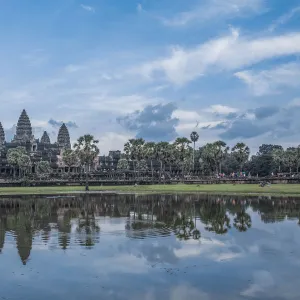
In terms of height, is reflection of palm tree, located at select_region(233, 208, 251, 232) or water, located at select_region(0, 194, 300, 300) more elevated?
reflection of palm tree, located at select_region(233, 208, 251, 232)

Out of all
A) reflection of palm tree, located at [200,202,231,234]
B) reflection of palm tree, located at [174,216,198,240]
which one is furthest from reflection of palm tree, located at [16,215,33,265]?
reflection of palm tree, located at [200,202,231,234]

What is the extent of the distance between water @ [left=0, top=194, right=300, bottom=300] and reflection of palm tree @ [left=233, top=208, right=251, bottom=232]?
0.31 feet

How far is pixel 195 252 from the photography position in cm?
2353

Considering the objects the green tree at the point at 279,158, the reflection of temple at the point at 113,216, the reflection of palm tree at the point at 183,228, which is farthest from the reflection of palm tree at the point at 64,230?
the green tree at the point at 279,158

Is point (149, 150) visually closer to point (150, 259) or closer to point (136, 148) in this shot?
point (136, 148)

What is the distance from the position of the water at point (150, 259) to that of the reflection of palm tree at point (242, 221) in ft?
0.31

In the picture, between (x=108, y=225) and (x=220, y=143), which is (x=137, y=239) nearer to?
(x=108, y=225)

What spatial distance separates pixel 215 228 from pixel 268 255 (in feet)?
32.2

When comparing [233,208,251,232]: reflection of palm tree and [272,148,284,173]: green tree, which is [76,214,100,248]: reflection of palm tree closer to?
[233,208,251,232]: reflection of palm tree

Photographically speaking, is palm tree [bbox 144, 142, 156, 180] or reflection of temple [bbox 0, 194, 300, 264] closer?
reflection of temple [bbox 0, 194, 300, 264]

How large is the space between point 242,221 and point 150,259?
56.3ft

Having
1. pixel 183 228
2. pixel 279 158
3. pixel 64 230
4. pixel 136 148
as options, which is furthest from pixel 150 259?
pixel 279 158

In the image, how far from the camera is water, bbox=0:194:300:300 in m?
17.0

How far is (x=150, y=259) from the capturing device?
2180 cm
